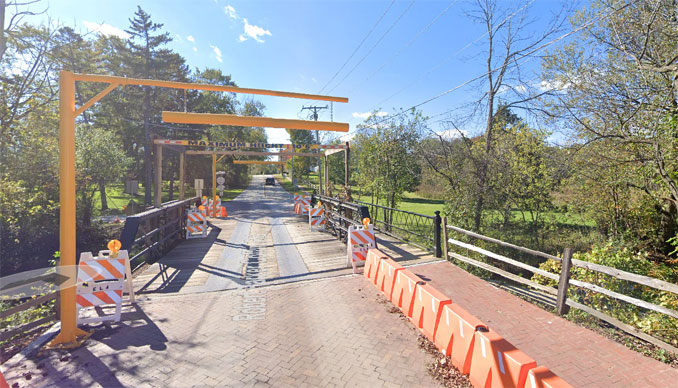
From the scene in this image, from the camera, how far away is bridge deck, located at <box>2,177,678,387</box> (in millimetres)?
3527

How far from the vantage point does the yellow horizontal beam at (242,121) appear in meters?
7.53

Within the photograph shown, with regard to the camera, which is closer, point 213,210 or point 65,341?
point 65,341

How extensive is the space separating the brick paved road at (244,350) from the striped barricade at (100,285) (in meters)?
0.38

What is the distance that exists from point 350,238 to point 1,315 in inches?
230

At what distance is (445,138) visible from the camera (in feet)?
39.2

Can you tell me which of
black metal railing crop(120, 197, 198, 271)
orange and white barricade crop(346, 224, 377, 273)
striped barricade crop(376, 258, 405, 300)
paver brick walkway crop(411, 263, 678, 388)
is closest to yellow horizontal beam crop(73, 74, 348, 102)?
black metal railing crop(120, 197, 198, 271)

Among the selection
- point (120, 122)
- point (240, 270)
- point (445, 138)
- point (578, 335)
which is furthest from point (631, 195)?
point (120, 122)

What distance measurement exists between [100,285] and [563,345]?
677 cm

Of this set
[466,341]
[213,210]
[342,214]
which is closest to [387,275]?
[466,341]

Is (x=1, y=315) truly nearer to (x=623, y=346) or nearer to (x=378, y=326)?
(x=378, y=326)

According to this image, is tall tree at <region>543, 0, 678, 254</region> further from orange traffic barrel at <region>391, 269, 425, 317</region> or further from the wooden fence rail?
the wooden fence rail

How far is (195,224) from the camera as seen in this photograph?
1204cm

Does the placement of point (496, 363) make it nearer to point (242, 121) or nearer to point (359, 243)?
point (359, 243)

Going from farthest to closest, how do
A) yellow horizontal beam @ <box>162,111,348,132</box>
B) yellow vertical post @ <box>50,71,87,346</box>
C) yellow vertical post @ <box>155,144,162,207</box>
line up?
1. yellow vertical post @ <box>155,144,162,207</box>
2. yellow horizontal beam @ <box>162,111,348,132</box>
3. yellow vertical post @ <box>50,71,87,346</box>
